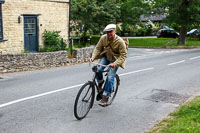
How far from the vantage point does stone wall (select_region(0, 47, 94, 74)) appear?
1255cm

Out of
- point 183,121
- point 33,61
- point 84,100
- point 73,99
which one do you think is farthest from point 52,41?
point 183,121

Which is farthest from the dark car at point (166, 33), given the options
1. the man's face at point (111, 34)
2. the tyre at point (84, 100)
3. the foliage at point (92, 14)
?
the tyre at point (84, 100)

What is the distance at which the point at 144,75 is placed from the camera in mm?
11812

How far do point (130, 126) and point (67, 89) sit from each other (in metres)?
3.54

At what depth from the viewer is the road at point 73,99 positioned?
221 inches

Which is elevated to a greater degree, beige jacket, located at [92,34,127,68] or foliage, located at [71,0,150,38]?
foliage, located at [71,0,150,38]

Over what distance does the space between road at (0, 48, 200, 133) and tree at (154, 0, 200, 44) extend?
17932 mm

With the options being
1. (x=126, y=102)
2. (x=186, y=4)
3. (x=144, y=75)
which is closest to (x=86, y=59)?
(x=144, y=75)

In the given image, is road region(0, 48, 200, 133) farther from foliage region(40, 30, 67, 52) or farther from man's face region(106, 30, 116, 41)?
foliage region(40, 30, 67, 52)

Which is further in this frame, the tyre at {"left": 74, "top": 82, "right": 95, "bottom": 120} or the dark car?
the dark car

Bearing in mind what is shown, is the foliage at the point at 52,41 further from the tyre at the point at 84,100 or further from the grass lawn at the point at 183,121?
the grass lawn at the point at 183,121

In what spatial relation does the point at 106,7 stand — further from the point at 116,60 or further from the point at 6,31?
the point at 116,60

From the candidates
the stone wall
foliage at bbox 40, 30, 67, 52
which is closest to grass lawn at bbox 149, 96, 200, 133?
the stone wall

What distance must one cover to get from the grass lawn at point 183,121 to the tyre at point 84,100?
148cm
